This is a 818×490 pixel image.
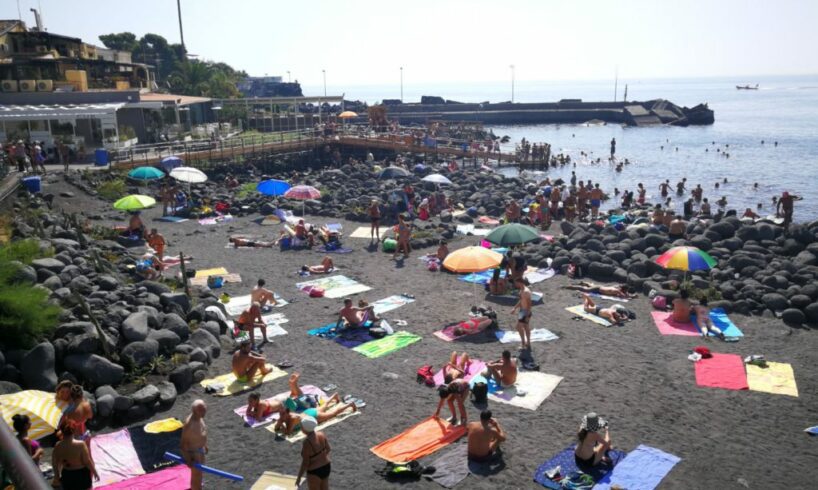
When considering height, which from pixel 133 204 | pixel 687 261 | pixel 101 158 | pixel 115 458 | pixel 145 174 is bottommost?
pixel 115 458

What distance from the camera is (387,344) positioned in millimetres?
13781

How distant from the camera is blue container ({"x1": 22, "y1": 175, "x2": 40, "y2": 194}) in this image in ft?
77.8

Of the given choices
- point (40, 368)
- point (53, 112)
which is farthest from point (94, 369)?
point (53, 112)

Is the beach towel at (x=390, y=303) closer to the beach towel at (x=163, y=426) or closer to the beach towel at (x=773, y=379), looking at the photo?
the beach towel at (x=163, y=426)

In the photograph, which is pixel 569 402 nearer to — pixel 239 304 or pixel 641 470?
pixel 641 470

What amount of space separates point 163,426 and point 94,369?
1728 millimetres

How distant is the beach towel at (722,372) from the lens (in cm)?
1166

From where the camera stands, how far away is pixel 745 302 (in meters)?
15.7

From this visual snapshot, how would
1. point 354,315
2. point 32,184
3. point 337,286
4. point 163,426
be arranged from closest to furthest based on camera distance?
point 163,426, point 354,315, point 337,286, point 32,184

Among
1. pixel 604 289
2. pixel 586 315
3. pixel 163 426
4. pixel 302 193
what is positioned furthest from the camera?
pixel 302 193

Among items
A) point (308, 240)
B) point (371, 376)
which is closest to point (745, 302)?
point (371, 376)

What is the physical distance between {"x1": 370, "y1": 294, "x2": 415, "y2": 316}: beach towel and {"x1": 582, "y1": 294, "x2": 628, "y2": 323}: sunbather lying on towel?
14.8ft

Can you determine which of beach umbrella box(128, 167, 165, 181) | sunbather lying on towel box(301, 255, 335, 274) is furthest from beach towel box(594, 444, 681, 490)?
beach umbrella box(128, 167, 165, 181)

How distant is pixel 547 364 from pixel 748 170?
162ft
